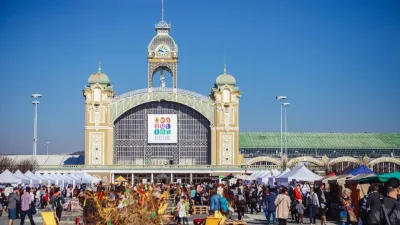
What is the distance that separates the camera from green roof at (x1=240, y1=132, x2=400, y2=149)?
11931cm

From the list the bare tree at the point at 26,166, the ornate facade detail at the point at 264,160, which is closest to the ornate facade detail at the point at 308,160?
the ornate facade detail at the point at 264,160

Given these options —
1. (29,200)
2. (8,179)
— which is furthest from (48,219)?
(8,179)

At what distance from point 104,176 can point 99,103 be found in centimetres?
997

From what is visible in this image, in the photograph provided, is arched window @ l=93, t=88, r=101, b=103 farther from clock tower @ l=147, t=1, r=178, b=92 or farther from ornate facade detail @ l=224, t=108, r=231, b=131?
ornate facade detail @ l=224, t=108, r=231, b=131

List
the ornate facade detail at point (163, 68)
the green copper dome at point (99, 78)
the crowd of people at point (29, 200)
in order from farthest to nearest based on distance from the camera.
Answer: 1. the ornate facade detail at point (163, 68)
2. the green copper dome at point (99, 78)
3. the crowd of people at point (29, 200)

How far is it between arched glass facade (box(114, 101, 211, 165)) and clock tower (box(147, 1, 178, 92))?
5452mm

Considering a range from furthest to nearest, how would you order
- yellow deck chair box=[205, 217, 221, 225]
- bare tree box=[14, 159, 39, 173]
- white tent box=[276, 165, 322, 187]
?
bare tree box=[14, 159, 39, 173]
white tent box=[276, 165, 322, 187]
yellow deck chair box=[205, 217, 221, 225]

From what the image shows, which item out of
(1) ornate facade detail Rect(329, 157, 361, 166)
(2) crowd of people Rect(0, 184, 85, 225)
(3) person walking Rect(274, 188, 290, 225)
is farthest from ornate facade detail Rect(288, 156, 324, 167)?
(3) person walking Rect(274, 188, 290, 225)

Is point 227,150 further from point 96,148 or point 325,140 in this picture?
point 325,140

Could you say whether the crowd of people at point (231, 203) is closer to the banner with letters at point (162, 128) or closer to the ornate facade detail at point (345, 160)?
the banner with letters at point (162, 128)

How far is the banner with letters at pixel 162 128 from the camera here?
334ft

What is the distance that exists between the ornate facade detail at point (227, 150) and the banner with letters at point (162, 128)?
6.60m

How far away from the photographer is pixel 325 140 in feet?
400

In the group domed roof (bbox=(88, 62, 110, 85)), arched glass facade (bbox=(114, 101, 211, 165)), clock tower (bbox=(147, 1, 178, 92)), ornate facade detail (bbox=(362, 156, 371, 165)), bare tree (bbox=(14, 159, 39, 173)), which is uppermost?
clock tower (bbox=(147, 1, 178, 92))
